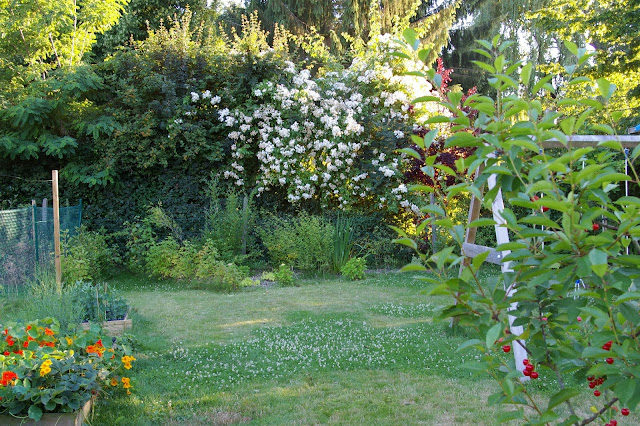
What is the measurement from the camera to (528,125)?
150 centimetres

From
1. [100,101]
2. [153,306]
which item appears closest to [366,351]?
[153,306]

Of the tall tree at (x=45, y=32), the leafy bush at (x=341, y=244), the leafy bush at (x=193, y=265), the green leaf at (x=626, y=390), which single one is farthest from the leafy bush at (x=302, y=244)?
the green leaf at (x=626, y=390)

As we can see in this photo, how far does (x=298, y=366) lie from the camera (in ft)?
15.0

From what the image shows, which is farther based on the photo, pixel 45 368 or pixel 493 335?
pixel 45 368

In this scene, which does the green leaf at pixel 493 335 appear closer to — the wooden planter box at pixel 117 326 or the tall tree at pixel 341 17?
the wooden planter box at pixel 117 326

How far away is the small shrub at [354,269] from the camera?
9.33 metres

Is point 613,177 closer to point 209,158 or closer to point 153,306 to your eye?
point 153,306

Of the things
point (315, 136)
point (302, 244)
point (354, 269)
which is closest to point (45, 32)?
point (315, 136)

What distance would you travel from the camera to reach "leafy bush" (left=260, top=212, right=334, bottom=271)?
9.75 m

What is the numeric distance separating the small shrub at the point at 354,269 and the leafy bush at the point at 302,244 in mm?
435

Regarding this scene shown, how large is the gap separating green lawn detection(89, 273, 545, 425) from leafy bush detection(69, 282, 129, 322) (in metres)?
0.30

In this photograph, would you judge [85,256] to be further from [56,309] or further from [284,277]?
[56,309]

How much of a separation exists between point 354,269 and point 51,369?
6.49 meters

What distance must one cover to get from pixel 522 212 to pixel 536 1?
10.4 m
